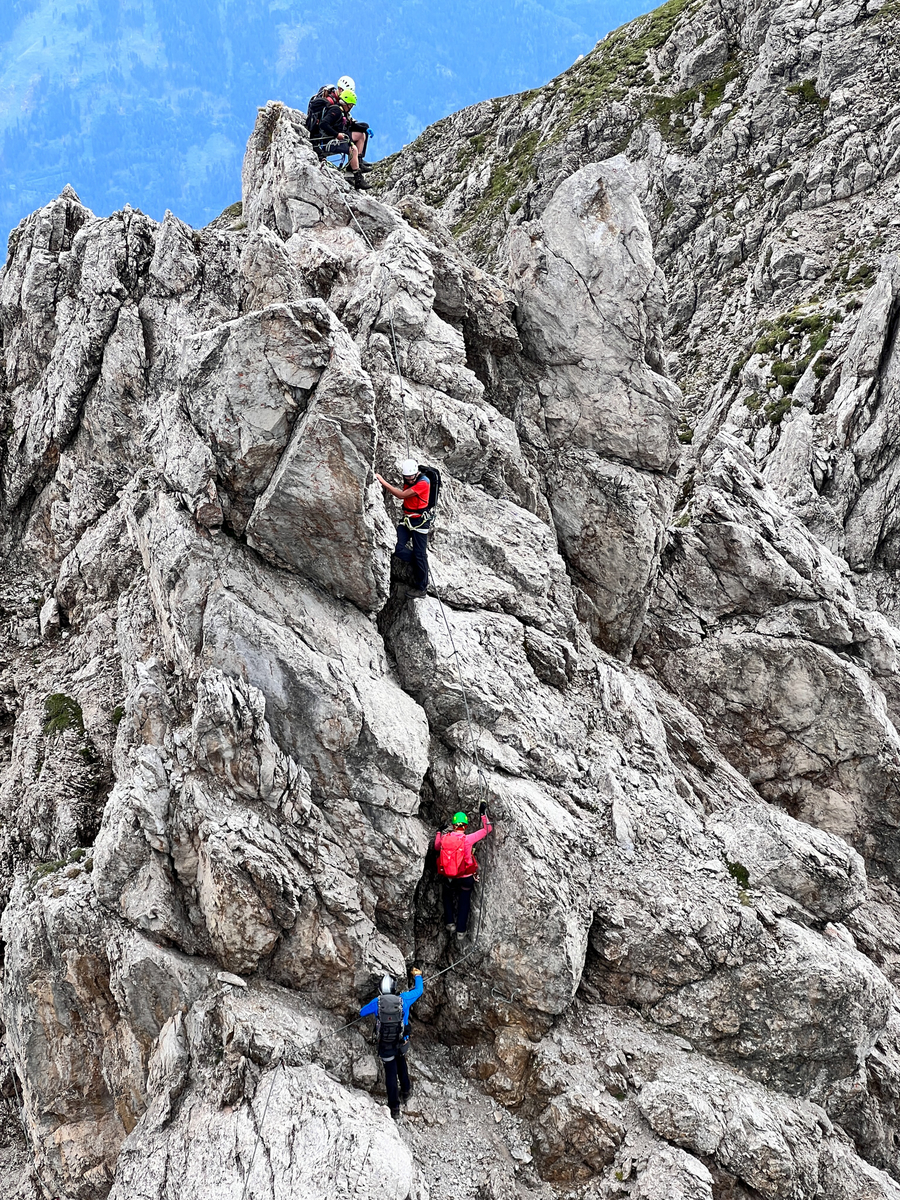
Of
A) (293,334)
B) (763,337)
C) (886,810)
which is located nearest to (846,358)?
(763,337)

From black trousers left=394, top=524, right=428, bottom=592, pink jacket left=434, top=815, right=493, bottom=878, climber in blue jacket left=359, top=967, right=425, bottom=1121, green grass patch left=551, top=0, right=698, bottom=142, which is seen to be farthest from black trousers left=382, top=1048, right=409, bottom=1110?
green grass patch left=551, top=0, right=698, bottom=142

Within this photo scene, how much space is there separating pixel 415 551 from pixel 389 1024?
10448mm

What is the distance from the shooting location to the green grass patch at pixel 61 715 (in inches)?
939

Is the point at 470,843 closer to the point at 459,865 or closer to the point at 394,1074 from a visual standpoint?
the point at 459,865

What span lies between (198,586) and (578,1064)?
13.6 m

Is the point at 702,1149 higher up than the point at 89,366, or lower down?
lower down

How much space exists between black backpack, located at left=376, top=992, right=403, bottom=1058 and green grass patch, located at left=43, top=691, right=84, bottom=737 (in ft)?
42.5

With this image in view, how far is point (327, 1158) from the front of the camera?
14031 mm

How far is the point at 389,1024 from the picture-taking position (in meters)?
15.8

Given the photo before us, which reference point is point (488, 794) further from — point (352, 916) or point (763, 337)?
point (763, 337)

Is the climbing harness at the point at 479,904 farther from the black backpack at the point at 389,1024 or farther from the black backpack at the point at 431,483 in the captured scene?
the black backpack at the point at 389,1024

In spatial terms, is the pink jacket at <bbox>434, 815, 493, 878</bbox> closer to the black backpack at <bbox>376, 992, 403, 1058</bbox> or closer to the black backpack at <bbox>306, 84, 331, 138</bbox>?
the black backpack at <bbox>376, 992, 403, 1058</bbox>

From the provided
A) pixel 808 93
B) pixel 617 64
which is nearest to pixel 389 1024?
pixel 808 93

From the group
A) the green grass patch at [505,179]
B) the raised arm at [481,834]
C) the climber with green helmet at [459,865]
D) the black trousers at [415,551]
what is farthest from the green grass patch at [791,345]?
the climber with green helmet at [459,865]
